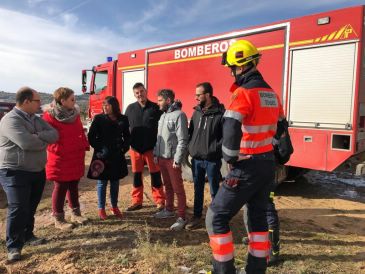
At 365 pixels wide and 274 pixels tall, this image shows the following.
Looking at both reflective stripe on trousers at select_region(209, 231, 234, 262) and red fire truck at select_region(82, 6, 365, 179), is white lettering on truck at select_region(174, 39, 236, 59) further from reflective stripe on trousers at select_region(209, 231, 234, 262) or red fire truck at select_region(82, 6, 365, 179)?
reflective stripe on trousers at select_region(209, 231, 234, 262)

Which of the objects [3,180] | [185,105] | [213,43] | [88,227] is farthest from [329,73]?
[3,180]

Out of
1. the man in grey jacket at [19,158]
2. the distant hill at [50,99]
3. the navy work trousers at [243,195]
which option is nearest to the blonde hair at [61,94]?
the distant hill at [50,99]

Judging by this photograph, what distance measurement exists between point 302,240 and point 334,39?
124 inches

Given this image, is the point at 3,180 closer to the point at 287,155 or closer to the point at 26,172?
the point at 26,172

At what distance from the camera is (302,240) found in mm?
4367

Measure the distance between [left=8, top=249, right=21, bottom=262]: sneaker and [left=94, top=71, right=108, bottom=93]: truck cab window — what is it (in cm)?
743

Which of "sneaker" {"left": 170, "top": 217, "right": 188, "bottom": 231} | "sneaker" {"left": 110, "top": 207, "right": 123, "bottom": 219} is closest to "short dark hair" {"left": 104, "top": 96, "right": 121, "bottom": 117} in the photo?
"sneaker" {"left": 110, "top": 207, "right": 123, "bottom": 219}

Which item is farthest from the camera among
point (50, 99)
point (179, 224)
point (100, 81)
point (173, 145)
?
point (100, 81)

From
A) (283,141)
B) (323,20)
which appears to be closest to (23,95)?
(283,141)

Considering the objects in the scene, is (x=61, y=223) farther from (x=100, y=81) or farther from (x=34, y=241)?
(x=100, y=81)

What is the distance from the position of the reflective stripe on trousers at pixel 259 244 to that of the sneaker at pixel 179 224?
1.74 metres

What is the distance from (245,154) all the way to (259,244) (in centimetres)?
80

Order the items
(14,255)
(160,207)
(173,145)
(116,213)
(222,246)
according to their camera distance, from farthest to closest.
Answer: (160,207) < (116,213) < (173,145) < (14,255) < (222,246)

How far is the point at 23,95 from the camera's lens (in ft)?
12.2
